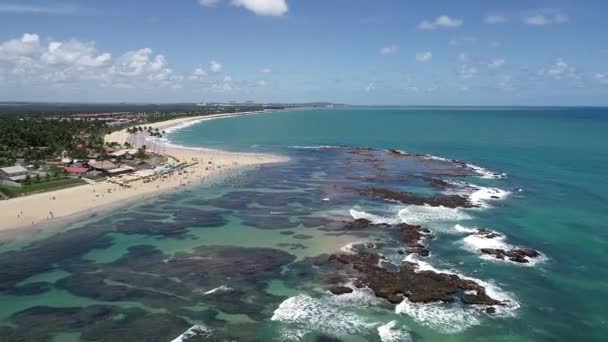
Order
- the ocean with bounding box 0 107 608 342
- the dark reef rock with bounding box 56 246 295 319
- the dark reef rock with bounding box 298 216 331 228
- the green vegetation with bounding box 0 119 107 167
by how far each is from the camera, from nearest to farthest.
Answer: the ocean with bounding box 0 107 608 342, the dark reef rock with bounding box 56 246 295 319, the dark reef rock with bounding box 298 216 331 228, the green vegetation with bounding box 0 119 107 167

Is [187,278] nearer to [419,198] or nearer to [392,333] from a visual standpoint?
[392,333]

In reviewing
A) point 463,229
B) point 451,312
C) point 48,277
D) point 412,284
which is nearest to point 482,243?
point 463,229

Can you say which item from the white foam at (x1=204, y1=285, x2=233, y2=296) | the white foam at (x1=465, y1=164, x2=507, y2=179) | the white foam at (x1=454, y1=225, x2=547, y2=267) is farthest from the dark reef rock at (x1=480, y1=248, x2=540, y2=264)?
the white foam at (x1=465, y1=164, x2=507, y2=179)

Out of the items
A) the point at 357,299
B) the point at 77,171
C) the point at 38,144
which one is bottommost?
the point at 357,299

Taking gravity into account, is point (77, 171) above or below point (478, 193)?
above

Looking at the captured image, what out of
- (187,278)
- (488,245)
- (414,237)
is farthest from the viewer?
(414,237)

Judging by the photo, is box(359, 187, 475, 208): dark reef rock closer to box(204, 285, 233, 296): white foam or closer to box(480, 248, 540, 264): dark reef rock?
box(480, 248, 540, 264): dark reef rock

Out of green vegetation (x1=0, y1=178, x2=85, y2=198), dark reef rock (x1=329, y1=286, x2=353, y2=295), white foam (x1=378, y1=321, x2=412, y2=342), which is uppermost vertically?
green vegetation (x1=0, y1=178, x2=85, y2=198)

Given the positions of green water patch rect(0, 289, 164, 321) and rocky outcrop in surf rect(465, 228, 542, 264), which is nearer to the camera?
green water patch rect(0, 289, 164, 321)
